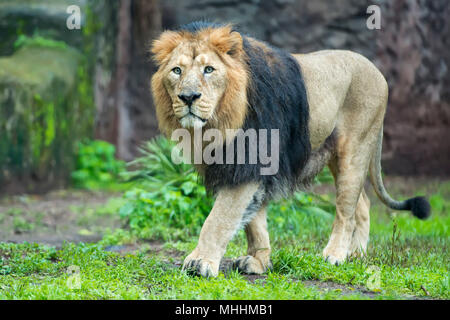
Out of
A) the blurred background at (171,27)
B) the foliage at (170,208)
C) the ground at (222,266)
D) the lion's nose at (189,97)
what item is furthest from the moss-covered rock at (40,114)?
the lion's nose at (189,97)

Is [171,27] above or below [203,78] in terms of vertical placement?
above

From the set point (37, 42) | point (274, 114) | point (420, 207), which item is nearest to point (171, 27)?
point (37, 42)

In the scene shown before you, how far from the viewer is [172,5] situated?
11.1 metres

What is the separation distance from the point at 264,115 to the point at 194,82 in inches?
24.2

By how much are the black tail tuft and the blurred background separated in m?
5.74

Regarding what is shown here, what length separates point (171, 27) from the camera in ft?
36.5

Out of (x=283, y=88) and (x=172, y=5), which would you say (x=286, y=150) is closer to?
(x=283, y=88)

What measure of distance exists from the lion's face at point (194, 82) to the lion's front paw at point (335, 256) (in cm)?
166

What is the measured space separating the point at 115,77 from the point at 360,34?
14.3ft

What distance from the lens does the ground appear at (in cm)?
399

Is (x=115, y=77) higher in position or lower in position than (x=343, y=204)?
higher

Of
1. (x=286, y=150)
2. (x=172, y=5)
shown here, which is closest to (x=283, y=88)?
(x=286, y=150)

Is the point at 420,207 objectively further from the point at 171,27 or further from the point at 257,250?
the point at 171,27

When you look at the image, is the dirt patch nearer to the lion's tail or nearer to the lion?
the lion
